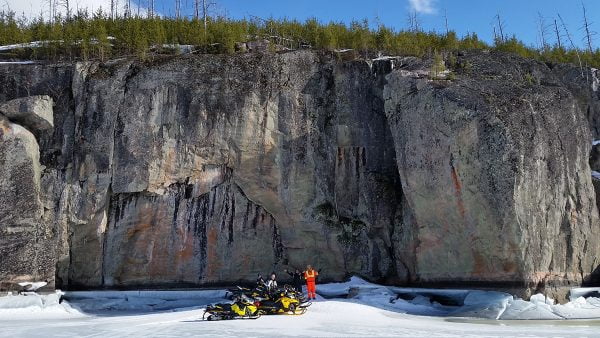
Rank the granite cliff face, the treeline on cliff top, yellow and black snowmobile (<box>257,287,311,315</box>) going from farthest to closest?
the treeline on cliff top, the granite cliff face, yellow and black snowmobile (<box>257,287,311,315</box>)

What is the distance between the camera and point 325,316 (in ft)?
41.9

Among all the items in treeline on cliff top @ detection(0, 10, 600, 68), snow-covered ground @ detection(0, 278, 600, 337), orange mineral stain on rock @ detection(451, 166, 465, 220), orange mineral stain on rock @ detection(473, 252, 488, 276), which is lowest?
snow-covered ground @ detection(0, 278, 600, 337)

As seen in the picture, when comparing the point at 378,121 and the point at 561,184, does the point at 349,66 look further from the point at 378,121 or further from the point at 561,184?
the point at 561,184

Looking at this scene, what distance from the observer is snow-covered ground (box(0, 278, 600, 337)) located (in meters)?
10.5

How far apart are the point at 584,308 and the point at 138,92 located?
14.8m

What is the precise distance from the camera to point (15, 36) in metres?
21.2

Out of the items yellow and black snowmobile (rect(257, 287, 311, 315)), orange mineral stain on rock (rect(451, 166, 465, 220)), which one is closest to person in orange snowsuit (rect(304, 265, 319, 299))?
yellow and black snowmobile (rect(257, 287, 311, 315))

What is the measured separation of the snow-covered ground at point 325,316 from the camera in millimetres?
10508

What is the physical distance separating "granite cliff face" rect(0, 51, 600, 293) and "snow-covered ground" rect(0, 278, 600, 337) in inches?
38.6

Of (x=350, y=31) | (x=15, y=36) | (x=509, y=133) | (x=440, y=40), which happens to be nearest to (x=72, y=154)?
(x=15, y=36)

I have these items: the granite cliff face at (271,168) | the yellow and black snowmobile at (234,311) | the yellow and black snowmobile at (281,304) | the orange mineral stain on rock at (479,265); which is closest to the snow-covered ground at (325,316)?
the yellow and black snowmobile at (234,311)

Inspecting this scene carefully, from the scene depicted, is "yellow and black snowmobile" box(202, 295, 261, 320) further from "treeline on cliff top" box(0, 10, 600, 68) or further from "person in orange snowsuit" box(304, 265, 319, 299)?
"treeline on cliff top" box(0, 10, 600, 68)

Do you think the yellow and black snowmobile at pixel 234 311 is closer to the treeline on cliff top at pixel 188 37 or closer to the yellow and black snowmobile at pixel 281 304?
the yellow and black snowmobile at pixel 281 304

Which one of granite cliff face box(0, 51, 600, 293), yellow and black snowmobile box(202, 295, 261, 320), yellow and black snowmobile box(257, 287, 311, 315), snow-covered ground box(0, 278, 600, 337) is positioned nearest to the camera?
snow-covered ground box(0, 278, 600, 337)
